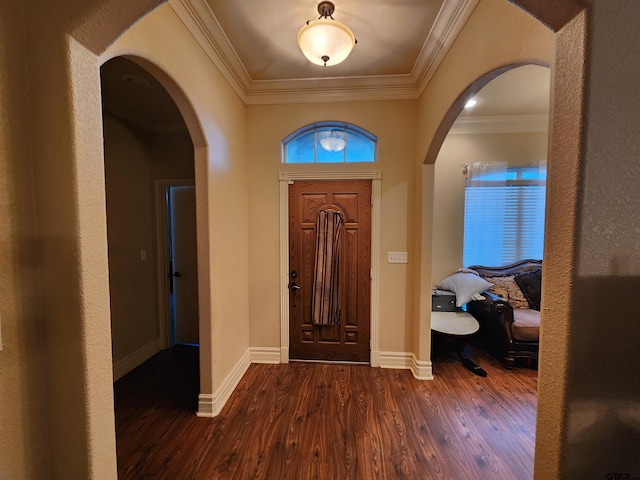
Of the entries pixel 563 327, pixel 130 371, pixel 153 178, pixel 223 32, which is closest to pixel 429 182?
pixel 563 327

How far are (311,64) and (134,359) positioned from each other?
139 inches

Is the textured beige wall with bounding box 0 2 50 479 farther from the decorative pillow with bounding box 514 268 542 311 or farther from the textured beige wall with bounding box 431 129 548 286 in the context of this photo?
the decorative pillow with bounding box 514 268 542 311

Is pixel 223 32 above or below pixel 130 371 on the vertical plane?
above

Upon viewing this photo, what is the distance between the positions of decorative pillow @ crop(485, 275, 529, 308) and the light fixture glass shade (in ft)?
10.0

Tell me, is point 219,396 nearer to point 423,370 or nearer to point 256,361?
point 256,361

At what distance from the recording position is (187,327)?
338 cm

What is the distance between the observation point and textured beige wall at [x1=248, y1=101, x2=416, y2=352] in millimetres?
2705

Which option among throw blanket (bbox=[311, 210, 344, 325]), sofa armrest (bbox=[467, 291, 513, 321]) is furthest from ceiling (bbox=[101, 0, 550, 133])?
sofa armrest (bbox=[467, 291, 513, 321])

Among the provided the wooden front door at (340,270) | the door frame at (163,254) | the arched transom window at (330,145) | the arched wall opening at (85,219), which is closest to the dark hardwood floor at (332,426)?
the wooden front door at (340,270)

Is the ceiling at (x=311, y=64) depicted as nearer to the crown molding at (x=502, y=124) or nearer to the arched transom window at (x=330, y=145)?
the crown molding at (x=502, y=124)

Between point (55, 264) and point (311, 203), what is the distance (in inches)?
86.0

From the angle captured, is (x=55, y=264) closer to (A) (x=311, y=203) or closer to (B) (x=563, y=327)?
(B) (x=563, y=327)

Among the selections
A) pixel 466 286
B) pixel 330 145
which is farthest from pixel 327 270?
pixel 466 286

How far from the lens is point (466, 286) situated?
3.09 m
